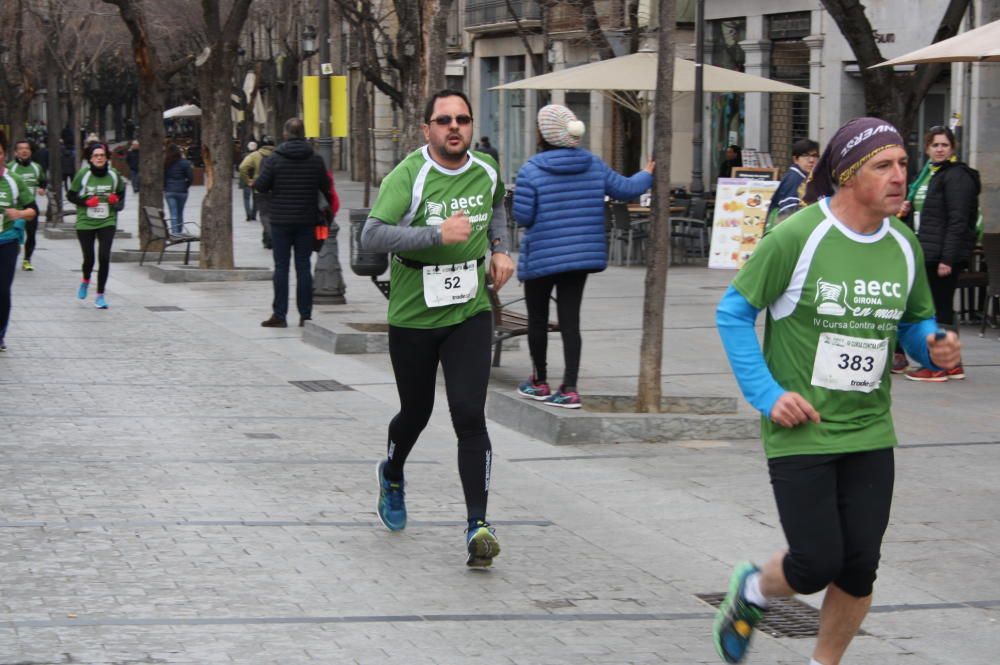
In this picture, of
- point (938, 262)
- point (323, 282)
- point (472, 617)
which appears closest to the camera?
point (472, 617)

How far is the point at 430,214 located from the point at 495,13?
1683 inches

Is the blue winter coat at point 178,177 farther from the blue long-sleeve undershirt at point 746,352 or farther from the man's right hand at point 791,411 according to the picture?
the man's right hand at point 791,411

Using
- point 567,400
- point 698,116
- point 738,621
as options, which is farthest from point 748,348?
point 698,116

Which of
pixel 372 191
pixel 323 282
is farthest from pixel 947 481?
pixel 372 191

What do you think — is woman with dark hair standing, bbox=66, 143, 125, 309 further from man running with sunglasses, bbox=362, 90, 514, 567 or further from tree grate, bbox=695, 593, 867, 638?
tree grate, bbox=695, 593, 867, 638

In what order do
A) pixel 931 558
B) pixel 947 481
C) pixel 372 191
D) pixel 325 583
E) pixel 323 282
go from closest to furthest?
1. pixel 325 583
2. pixel 931 558
3. pixel 947 481
4. pixel 323 282
5. pixel 372 191

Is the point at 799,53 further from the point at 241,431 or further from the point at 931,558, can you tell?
the point at 931,558

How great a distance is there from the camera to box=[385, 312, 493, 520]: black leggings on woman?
21.8 ft

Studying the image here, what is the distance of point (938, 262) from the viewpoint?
41.0 feet

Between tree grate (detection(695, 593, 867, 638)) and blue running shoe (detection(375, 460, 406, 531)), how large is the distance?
4.93ft

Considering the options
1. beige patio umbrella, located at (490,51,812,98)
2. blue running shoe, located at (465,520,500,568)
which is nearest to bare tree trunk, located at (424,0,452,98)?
beige patio umbrella, located at (490,51,812,98)

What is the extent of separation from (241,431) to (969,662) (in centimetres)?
542

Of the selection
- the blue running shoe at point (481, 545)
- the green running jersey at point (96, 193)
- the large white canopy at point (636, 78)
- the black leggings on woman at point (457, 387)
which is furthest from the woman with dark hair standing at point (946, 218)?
the green running jersey at point (96, 193)

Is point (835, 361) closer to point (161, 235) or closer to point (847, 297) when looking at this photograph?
point (847, 297)
